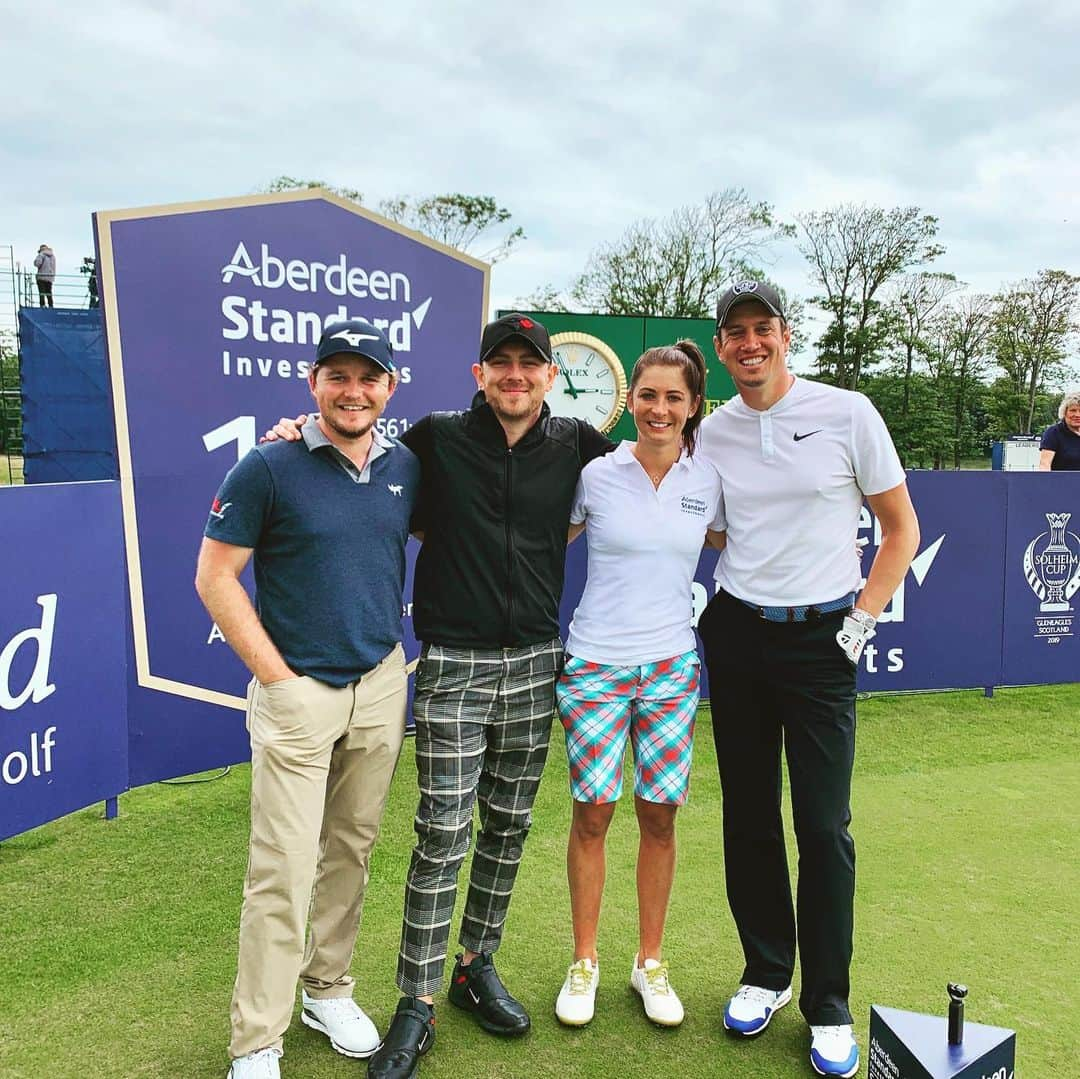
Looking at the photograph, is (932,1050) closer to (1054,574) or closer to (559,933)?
(559,933)

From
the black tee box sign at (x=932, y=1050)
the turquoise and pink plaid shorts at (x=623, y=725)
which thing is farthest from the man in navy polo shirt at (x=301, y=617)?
the black tee box sign at (x=932, y=1050)

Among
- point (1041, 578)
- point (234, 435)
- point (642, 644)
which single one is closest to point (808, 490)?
point (642, 644)

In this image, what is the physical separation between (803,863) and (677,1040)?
0.56m

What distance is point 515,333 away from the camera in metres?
2.32

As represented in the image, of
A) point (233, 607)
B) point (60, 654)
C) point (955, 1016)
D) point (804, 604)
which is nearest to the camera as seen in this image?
point (955, 1016)

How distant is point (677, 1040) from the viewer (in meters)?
2.42

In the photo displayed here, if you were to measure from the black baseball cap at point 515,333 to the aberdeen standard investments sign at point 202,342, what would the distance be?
1865 mm

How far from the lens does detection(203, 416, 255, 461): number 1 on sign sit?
384cm

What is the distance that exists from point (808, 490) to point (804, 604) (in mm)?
288

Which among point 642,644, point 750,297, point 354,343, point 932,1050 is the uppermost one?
point 750,297

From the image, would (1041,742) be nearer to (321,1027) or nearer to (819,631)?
(819,631)

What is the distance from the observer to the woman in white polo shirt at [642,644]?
2.42 meters

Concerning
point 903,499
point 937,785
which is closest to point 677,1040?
point 903,499

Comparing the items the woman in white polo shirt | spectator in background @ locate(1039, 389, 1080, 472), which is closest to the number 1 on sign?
the woman in white polo shirt
